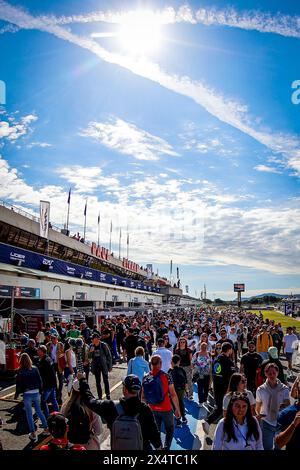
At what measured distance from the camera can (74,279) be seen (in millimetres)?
32625

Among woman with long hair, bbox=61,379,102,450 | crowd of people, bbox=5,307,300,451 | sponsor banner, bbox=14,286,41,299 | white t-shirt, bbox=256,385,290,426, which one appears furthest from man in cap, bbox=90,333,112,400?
sponsor banner, bbox=14,286,41,299

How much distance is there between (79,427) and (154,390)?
182 cm

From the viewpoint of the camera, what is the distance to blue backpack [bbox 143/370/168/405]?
19.3 feet

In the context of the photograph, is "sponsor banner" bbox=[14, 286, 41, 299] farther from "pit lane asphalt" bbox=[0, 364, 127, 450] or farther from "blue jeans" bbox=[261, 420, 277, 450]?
"blue jeans" bbox=[261, 420, 277, 450]

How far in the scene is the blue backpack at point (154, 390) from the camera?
19.3 feet

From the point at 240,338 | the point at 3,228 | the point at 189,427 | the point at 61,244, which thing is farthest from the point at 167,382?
the point at 61,244

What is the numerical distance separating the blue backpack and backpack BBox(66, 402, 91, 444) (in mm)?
1724

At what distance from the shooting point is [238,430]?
397cm

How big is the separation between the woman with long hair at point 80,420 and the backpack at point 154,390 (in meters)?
1.58

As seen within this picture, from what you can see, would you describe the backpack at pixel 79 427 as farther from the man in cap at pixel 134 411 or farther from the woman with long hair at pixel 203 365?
the woman with long hair at pixel 203 365

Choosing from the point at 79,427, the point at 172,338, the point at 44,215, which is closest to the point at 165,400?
the point at 79,427

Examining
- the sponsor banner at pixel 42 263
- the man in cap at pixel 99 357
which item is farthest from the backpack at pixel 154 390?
the sponsor banner at pixel 42 263

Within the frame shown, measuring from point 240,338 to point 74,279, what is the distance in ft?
59.7
